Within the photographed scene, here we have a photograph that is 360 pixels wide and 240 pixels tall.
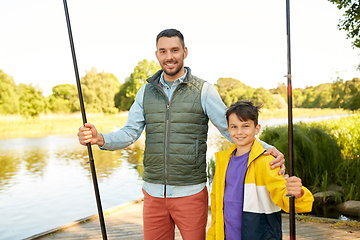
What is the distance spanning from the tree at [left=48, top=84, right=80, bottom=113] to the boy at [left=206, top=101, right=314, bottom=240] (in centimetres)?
2869

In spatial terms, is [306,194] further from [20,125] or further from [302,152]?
[20,125]

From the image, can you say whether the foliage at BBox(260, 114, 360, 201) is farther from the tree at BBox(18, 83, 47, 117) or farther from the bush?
the tree at BBox(18, 83, 47, 117)

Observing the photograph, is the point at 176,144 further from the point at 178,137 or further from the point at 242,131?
the point at 242,131

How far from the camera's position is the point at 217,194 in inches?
65.1

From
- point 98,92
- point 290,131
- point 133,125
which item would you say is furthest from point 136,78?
point 290,131

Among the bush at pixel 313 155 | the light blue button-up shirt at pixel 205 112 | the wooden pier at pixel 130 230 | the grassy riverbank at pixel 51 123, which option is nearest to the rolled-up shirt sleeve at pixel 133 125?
the light blue button-up shirt at pixel 205 112

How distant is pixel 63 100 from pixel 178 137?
29871 millimetres

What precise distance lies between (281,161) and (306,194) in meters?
0.22

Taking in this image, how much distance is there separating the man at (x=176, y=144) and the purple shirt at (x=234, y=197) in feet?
0.71

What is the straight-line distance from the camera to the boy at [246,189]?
60.2 inches

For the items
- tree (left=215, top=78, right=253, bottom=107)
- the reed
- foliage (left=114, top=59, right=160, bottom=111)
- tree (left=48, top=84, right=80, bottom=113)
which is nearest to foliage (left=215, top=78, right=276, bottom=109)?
tree (left=215, top=78, right=253, bottom=107)

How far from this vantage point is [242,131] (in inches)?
64.0

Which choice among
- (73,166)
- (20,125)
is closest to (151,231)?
(73,166)

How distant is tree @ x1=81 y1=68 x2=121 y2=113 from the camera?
29.2m
